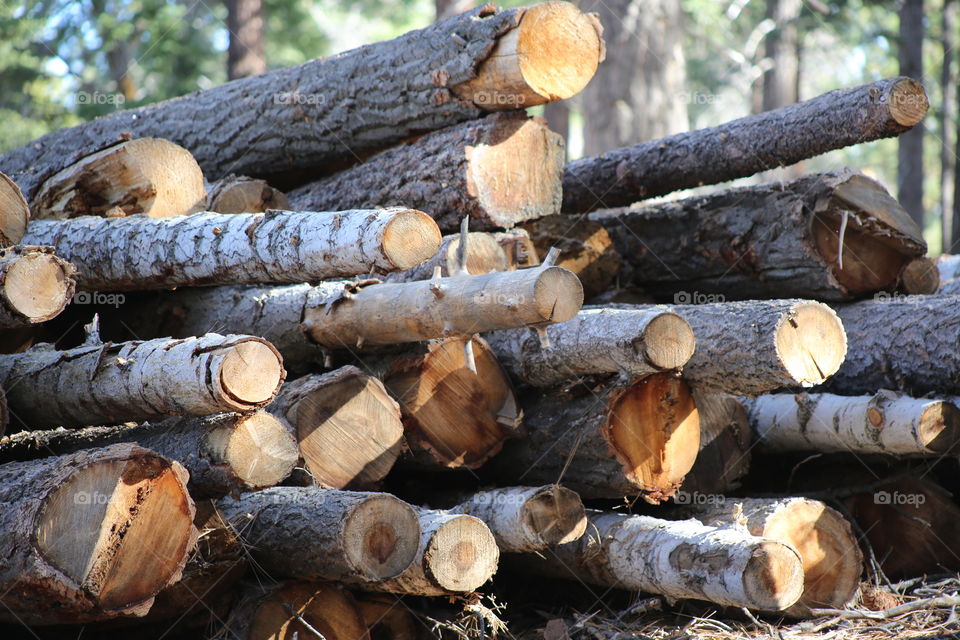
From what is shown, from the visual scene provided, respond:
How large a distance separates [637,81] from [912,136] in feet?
11.1

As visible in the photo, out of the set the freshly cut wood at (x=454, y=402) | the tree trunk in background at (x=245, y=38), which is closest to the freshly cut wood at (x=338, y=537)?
the freshly cut wood at (x=454, y=402)

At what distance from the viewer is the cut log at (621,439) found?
344 centimetres

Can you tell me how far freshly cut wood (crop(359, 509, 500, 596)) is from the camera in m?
2.90

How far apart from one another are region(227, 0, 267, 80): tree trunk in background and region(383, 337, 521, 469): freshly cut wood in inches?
294

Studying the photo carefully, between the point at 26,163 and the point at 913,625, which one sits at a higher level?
the point at 26,163

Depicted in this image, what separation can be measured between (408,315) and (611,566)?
127 cm

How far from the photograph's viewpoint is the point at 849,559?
3668mm

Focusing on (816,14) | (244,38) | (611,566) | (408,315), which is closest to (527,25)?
(408,315)

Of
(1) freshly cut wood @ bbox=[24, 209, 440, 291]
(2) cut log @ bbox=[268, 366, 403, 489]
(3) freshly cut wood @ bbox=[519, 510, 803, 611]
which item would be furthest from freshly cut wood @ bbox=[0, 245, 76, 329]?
(3) freshly cut wood @ bbox=[519, 510, 803, 611]

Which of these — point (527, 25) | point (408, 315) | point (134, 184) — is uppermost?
point (527, 25)

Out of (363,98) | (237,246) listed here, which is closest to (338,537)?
(237,246)

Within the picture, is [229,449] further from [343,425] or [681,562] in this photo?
[681,562]

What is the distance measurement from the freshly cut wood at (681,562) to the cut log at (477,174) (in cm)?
142

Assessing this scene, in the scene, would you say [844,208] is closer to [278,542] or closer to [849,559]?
[849,559]
